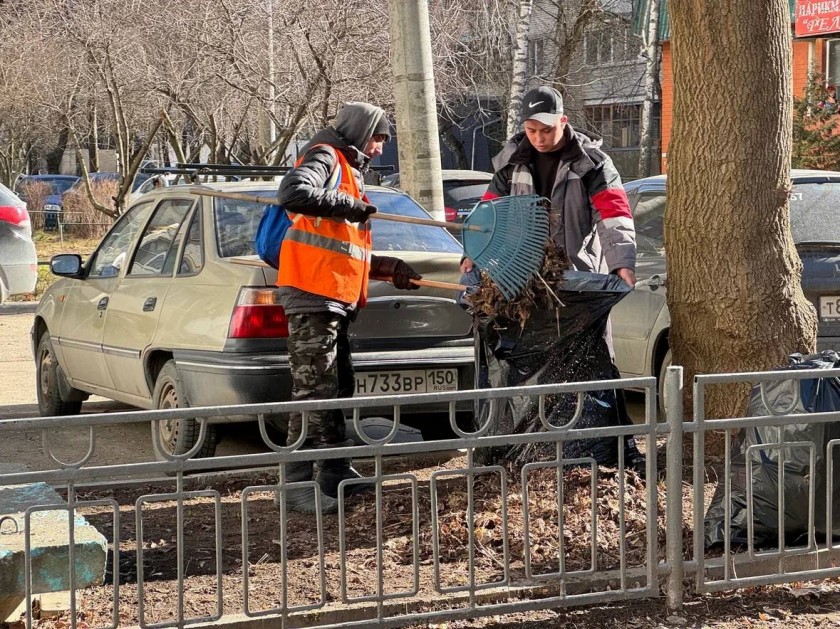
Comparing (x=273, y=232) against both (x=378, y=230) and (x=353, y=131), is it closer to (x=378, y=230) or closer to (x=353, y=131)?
(x=353, y=131)

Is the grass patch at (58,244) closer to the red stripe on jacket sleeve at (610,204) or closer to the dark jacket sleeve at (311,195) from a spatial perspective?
the dark jacket sleeve at (311,195)

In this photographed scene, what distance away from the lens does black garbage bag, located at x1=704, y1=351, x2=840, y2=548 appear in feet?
14.3

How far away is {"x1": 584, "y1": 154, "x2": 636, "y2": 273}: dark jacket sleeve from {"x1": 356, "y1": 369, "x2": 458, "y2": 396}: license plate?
45.0 inches

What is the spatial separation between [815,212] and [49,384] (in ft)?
16.2

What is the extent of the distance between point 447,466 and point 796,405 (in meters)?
2.36

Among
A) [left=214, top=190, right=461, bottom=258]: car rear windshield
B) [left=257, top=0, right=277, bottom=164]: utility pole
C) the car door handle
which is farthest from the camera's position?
[left=257, top=0, right=277, bottom=164]: utility pole

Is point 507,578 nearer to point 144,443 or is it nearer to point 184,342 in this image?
point 184,342

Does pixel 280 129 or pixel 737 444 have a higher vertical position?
pixel 280 129

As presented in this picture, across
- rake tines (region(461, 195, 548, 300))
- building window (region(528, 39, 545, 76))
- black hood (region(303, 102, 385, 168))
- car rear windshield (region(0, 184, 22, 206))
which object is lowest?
rake tines (region(461, 195, 548, 300))

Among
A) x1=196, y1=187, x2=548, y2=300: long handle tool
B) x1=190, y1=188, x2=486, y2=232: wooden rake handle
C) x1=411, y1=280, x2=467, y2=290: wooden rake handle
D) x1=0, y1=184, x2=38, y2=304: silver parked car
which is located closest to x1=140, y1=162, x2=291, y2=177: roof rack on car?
x1=190, y1=188, x2=486, y2=232: wooden rake handle

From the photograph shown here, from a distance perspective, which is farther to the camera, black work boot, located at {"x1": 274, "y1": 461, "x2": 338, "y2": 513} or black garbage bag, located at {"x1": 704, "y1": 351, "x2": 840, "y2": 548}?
black work boot, located at {"x1": 274, "y1": 461, "x2": 338, "y2": 513}

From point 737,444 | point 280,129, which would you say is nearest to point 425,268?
point 737,444

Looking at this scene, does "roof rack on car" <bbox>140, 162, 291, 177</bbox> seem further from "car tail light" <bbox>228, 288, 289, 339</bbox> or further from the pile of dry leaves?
the pile of dry leaves

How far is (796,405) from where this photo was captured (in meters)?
4.35
